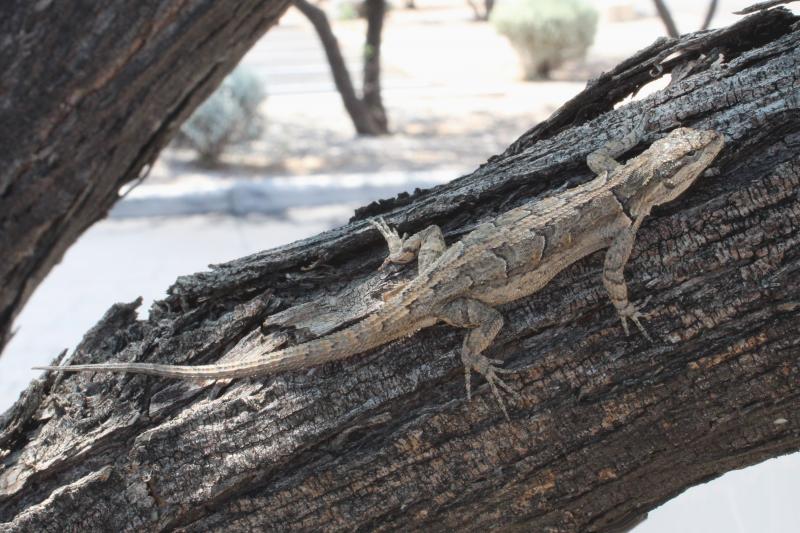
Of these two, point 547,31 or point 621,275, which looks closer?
point 621,275

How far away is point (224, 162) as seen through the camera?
12469 millimetres

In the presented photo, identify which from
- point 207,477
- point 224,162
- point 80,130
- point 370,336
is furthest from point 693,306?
point 224,162

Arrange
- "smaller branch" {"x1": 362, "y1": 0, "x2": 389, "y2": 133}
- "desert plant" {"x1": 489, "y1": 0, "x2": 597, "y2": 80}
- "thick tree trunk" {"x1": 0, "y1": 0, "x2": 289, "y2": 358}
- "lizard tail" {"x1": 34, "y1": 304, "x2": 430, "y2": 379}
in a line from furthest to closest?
"desert plant" {"x1": 489, "y1": 0, "x2": 597, "y2": 80}
"smaller branch" {"x1": 362, "y1": 0, "x2": 389, "y2": 133}
"thick tree trunk" {"x1": 0, "y1": 0, "x2": 289, "y2": 358}
"lizard tail" {"x1": 34, "y1": 304, "x2": 430, "y2": 379}

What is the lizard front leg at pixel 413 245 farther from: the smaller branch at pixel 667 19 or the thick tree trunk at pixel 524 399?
the smaller branch at pixel 667 19

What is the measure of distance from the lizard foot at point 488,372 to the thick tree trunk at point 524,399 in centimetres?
4

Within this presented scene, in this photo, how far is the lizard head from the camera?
272 cm

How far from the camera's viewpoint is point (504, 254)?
3.15 metres

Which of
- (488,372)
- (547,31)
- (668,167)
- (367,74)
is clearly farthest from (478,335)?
(547,31)

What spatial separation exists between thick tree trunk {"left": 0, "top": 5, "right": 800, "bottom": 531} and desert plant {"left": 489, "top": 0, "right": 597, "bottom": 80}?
15.0m

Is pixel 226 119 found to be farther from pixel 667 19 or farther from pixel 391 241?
pixel 391 241

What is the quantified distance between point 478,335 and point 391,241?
573 mm

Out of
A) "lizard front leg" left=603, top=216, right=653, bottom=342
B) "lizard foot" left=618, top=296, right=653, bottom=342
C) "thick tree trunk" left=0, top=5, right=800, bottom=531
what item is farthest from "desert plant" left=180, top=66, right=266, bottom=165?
"lizard foot" left=618, top=296, right=653, bottom=342

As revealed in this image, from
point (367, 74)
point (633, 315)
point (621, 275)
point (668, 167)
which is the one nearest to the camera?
point (633, 315)

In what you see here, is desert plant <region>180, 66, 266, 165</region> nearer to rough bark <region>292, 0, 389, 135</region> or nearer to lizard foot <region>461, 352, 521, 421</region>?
rough bark <region>292, 0, 389, 135</region>
